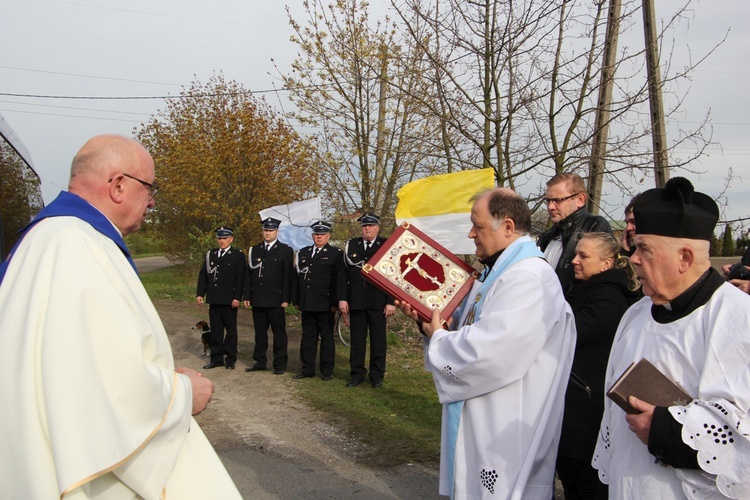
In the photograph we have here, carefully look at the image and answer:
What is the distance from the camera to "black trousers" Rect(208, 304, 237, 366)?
1135 cm

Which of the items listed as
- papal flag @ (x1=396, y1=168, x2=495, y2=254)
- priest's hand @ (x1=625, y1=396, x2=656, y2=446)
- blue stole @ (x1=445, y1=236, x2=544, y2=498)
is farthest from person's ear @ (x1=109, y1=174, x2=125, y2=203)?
papal flag @ (x1=396, y1=168, x2=495, y2=254)

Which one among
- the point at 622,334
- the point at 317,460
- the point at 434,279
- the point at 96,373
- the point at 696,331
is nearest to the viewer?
the point at 96,373

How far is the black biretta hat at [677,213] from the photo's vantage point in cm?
259

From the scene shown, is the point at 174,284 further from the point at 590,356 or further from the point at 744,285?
the point at 744,285

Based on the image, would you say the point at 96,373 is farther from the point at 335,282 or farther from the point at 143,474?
the point at 335,282

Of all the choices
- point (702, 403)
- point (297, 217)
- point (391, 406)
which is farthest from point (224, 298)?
point (702, 403)

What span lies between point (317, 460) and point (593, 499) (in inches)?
120

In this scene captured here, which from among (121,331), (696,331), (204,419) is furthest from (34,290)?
(204,419)

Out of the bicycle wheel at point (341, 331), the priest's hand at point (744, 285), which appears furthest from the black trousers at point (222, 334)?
the priest's hand at point (744, 285)

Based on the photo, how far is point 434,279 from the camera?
410 cm

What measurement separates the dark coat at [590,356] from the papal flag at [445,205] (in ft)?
11.4

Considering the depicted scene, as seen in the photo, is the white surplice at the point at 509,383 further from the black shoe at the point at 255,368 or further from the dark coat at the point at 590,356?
the black shoe at the point at 255,368

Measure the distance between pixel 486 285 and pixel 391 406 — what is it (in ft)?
16.3

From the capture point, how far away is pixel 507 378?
342 centimetres
